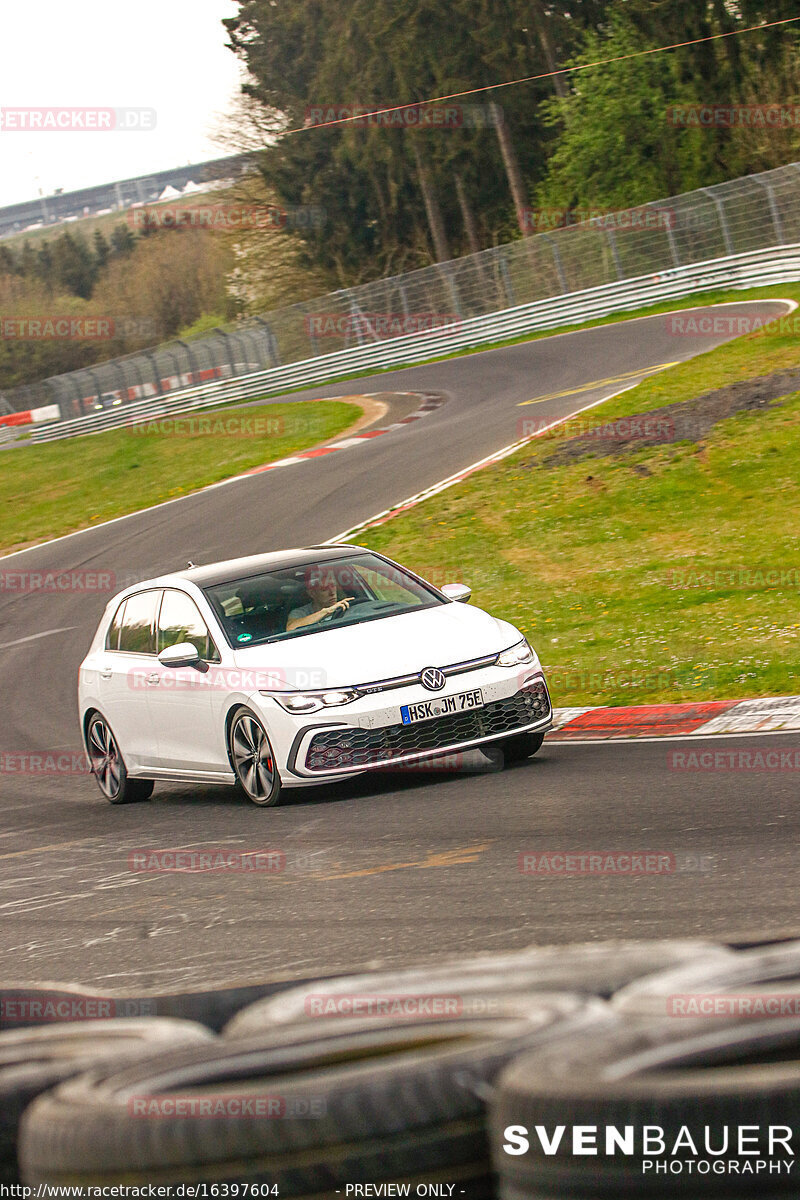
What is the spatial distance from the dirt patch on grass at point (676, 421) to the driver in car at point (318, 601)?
11278 millimetres

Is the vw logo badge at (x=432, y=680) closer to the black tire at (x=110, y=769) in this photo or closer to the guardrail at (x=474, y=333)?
the black tire at (x=110, y=769)

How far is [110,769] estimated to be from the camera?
10805 mm

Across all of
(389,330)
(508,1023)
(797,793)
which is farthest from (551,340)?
(508,1023)

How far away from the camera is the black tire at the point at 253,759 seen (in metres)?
9.02

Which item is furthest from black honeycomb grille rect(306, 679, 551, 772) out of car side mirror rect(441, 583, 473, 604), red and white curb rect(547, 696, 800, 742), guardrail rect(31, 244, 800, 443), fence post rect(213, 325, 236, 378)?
fence post rect(213, 325, 236, 378)

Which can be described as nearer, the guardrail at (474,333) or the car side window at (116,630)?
the car side window at (116,630)

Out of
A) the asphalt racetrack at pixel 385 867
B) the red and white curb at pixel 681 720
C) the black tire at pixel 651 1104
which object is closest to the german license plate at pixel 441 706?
the asphalt racetrack at pixel 385 867

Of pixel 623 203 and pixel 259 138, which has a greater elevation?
pixel 259 138

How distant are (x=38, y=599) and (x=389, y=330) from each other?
2650 cm

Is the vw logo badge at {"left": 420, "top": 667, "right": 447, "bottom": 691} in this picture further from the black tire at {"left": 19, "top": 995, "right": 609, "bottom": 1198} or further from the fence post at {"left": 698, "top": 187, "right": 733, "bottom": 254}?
the fence post at {"left": 698, "top": 187, "right": 733, "bottom": 254}

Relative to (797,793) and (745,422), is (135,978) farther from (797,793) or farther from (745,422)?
(745,422)

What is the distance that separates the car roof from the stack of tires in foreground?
7012 mm

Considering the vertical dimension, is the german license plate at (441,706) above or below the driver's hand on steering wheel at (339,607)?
below

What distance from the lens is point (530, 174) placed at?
5994cm
